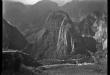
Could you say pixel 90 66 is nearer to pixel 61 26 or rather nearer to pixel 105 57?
pixel 105 57

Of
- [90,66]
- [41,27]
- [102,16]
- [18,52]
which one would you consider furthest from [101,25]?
[18,52]

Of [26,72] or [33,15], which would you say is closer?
[26,72]

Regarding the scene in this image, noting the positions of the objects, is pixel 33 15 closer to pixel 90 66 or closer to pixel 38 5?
pixel 38 5

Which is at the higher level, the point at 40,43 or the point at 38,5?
the point at 38,5

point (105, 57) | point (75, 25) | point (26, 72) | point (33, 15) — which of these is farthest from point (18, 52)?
point (105, 57)

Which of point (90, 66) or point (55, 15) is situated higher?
Answer: point (55, 15)

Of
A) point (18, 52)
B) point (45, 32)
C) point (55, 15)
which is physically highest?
point (55, 15)

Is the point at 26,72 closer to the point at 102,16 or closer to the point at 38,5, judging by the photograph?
the point at 38,5

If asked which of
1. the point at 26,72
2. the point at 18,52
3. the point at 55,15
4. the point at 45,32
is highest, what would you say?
the point at 55,15
